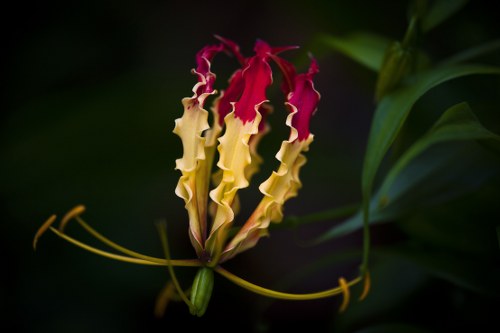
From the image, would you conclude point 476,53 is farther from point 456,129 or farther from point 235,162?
point 235,162

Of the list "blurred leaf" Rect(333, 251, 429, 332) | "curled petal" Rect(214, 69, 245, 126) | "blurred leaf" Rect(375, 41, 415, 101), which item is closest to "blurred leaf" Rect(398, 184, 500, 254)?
"blurred leaf" Rect(333, 251, 429, 332)

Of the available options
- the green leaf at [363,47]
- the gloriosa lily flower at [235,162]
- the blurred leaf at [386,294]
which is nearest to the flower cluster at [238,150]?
the gloriosa lily flower at [235,162]

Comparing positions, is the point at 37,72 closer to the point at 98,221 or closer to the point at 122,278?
the point at 98,221

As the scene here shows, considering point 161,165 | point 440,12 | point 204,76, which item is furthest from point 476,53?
point 161,165

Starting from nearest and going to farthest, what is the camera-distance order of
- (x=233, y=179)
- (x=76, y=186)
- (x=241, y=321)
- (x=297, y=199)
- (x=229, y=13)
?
(x=233, y=179)
(x=76, y=186)
(x=241, y=321)
(x=297, y=199)
(x=229, y=13)

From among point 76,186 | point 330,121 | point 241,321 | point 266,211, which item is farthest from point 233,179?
point 330,121

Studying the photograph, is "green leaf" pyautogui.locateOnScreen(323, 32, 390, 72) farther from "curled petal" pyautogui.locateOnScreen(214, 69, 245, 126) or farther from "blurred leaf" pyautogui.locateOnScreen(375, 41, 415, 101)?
"curled petal" pyautogui.locateOnScreen(214, 69, 245, 126)
